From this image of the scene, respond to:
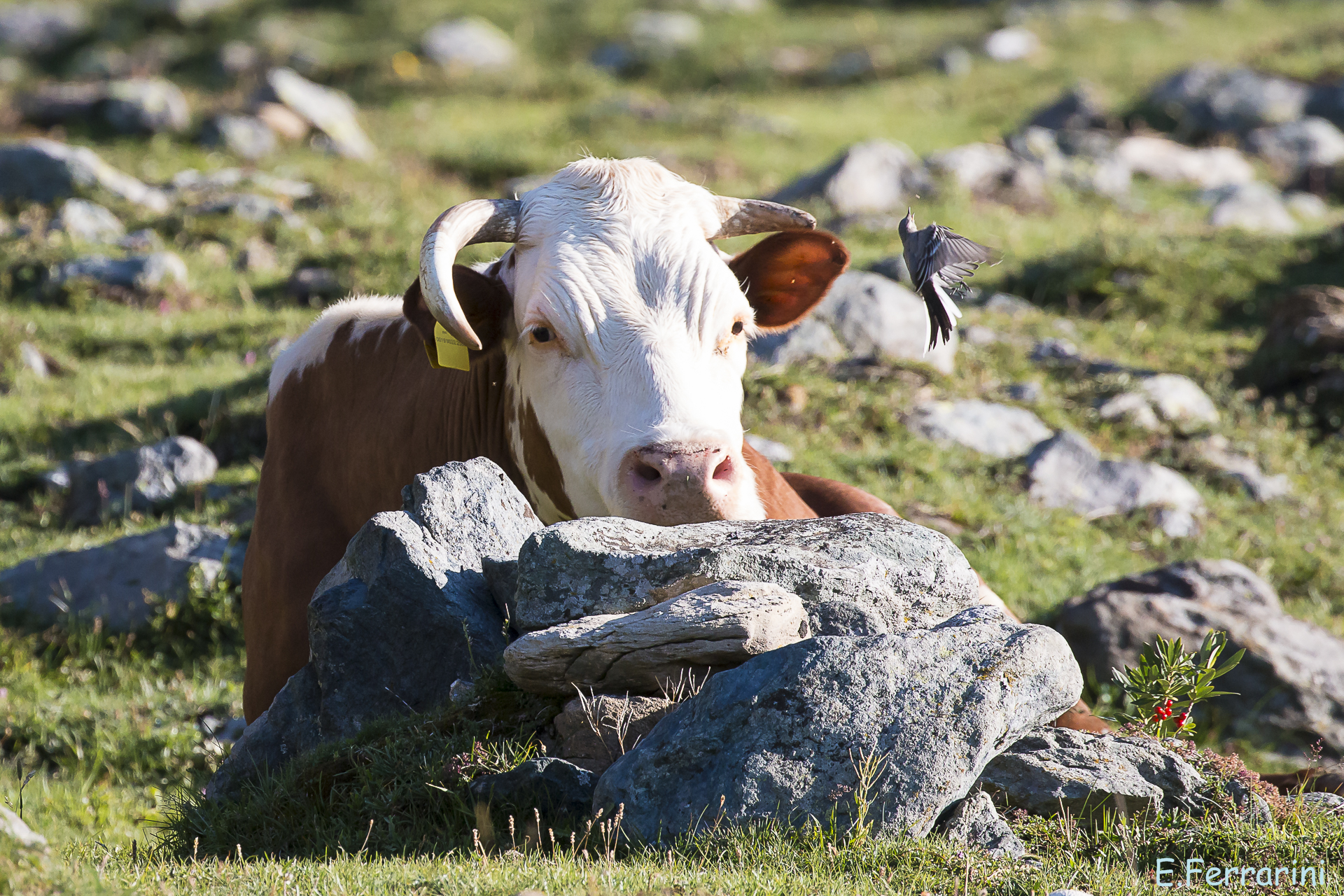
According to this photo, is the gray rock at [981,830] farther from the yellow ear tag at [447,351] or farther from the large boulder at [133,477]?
the large boulder at [133,477]

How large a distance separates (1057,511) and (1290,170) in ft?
44.4

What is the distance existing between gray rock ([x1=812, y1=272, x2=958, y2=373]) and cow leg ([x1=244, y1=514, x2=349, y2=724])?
19.2 feet

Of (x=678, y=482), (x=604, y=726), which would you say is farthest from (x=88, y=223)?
(x=604, y=726)

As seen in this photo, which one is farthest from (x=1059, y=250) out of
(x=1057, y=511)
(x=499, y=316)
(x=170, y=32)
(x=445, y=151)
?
(x=170, y=32)

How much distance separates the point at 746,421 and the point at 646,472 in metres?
4.84

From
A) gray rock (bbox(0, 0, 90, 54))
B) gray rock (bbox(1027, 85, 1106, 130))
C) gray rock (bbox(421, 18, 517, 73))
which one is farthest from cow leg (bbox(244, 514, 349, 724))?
gray rock (bbox(0, 0, 90, 54))

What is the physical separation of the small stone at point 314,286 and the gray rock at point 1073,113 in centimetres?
1361

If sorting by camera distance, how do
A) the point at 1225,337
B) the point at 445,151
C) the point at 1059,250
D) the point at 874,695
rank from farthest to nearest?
the point at 445,151 < the point at 1059,250 < the point at 1225,337 < the point at 874,695

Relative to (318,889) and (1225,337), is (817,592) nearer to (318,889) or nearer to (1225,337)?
(318,889)

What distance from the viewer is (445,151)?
59.7 ft

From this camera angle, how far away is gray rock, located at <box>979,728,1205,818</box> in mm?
3736

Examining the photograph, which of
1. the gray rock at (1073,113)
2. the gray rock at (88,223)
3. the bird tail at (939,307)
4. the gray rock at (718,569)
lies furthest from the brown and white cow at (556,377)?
the gray rock at (1073,113)

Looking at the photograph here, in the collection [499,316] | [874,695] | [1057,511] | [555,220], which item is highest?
[555,220]

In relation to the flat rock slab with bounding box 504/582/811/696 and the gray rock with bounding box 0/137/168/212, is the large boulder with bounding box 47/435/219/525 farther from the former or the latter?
the gray rock with bounding box 0/137/168/212
